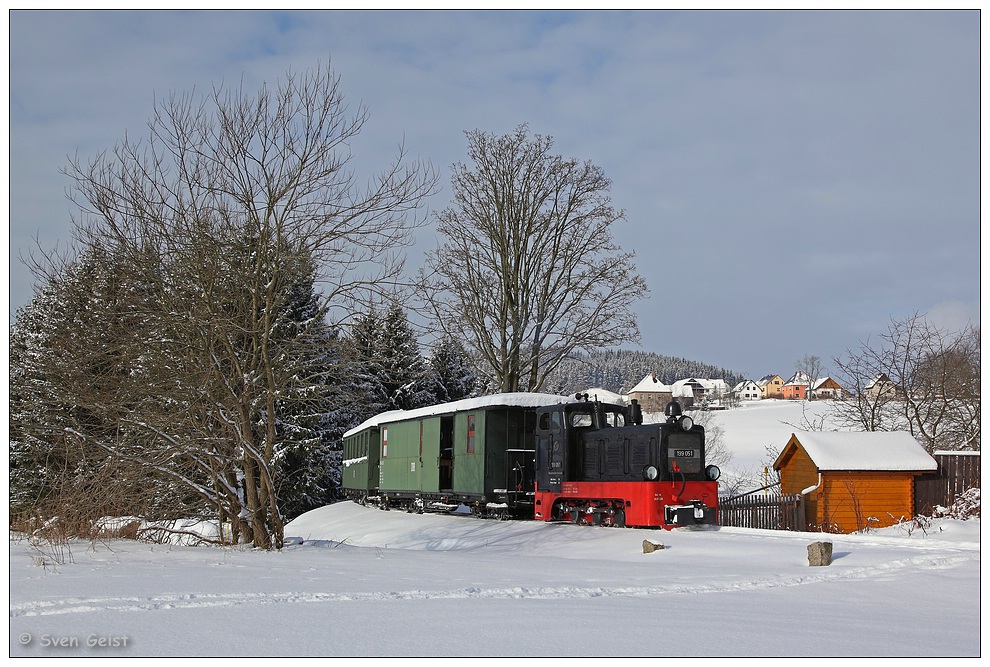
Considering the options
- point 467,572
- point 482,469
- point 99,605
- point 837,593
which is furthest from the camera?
point 482,469

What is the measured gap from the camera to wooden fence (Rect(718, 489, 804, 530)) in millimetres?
21703

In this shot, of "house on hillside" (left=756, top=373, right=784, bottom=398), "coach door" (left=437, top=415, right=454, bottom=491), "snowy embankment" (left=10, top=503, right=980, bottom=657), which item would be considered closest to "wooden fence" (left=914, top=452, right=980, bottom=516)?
"snowy embankment" (left=10, top=503, right=980, bottom=657)

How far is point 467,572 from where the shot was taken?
400 inches

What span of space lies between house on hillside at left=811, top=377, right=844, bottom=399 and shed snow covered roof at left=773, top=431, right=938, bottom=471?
845cm

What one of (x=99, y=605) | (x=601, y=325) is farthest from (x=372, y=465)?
(x=99, y=605)

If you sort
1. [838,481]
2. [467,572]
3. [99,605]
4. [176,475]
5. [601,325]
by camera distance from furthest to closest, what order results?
[601,325] < [838,481] < [176,475] < [467,572] < [99,605]

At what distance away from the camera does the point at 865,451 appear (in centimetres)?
2262

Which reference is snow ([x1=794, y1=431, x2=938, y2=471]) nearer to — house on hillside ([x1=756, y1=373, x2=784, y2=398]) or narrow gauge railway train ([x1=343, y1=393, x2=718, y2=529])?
narrow gauge railway train ([x1=343, y1=393, x2=718, y2=529])

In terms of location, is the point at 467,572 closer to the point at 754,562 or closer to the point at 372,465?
the point at 754,562

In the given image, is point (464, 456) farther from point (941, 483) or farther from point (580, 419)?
point (941, 483)

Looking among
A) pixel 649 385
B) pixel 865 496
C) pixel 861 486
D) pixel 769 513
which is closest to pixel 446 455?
pixel 769 513

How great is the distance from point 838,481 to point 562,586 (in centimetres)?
1552

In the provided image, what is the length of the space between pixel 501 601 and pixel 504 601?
0.03m

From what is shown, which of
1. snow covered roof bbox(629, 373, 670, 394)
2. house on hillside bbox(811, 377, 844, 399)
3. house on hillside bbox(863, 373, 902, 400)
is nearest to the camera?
house on hillside bbox(863, 373, 902, 400)
